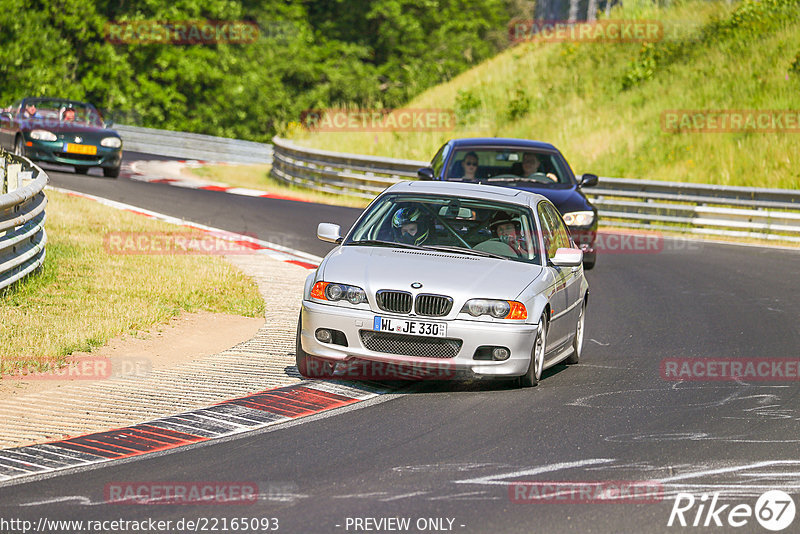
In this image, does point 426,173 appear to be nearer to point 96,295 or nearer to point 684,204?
point 96,295

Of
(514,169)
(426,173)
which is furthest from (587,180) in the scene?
(426,173)

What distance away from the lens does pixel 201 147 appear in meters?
40.7

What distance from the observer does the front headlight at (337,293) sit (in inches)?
338

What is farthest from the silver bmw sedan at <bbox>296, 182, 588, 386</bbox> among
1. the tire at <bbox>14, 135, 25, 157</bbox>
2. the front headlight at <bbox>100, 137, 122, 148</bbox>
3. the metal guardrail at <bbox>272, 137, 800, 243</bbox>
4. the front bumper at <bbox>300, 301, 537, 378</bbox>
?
the tire at <bbox>14, 135, 25, 157</bbox>

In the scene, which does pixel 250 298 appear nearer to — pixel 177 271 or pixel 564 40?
pixel 177 271

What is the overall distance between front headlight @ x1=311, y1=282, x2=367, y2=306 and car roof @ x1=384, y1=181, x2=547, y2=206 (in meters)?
1.50

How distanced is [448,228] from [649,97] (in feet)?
80.4

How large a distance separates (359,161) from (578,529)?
22017 millimetres

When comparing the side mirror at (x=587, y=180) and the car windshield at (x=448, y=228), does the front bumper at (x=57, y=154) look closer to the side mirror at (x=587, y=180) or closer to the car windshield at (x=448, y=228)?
the side mirror at (x=587, y=180)

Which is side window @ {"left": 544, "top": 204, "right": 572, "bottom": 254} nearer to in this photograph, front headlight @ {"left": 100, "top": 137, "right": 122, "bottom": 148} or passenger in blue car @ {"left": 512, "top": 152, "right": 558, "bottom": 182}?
passenger in blue car @ {"left": 512, "top": 152, "right": 558, "bottom": 182}

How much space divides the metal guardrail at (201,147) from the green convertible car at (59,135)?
14.7 metres

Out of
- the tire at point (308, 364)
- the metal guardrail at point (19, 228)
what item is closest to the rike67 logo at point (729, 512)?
the tire at point (308, 364)

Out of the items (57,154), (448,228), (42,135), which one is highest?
(448,228)

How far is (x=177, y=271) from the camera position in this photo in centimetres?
1438
